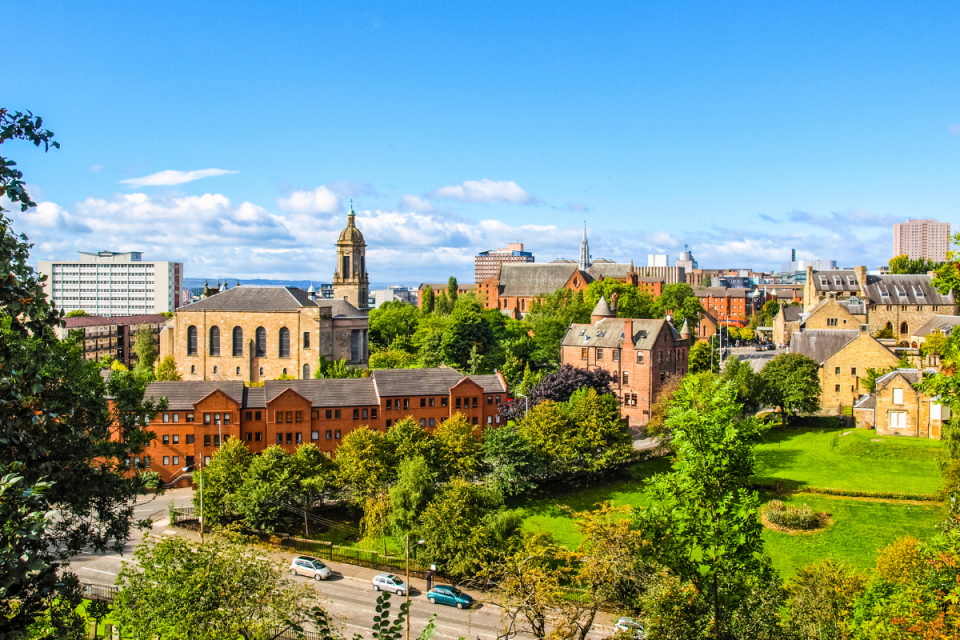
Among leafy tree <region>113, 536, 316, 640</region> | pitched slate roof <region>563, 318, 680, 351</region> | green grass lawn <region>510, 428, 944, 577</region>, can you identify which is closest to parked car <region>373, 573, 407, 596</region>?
green grass lawn <region>510, 428, 944, 577</region>

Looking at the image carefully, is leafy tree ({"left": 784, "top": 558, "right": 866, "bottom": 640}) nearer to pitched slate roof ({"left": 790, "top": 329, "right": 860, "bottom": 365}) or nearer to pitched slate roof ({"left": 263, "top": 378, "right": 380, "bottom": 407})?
pitched slate roof ({"left": 263, "top": 378, "right": 380, "bottom": 407})

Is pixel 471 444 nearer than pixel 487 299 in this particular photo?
Yes

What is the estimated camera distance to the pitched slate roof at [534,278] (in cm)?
14450

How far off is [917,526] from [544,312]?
7010 centimetres

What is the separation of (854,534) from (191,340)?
217 ft

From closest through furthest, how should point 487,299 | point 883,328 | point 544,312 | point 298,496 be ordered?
point 298,496
point 883,328
point 544,312
point 487,299

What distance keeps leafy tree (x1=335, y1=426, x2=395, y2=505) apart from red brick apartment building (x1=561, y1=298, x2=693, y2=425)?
1221 inches

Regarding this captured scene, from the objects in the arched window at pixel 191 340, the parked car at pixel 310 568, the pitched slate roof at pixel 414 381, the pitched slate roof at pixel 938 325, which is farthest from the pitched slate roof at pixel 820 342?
the arched window at pixel 191 340

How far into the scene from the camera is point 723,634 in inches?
778

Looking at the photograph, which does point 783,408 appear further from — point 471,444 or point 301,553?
point 301,553

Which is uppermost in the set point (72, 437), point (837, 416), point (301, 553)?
point (72, 437)

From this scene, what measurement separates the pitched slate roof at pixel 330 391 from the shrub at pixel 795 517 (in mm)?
29616

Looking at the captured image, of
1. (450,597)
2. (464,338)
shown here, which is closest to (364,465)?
(450,597)

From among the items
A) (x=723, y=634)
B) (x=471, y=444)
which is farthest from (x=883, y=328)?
(x=723, y=634)
